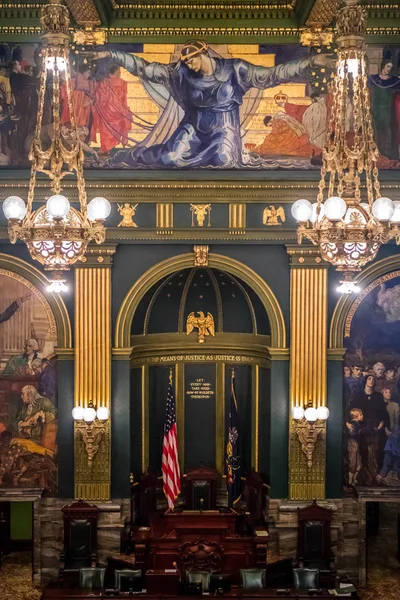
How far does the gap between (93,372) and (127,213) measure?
2.87 m

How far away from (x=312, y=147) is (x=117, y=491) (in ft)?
23.0

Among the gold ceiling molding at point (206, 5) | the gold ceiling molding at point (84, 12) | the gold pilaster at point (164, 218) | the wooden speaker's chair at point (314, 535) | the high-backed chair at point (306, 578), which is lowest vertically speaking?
the high-backed chair at point (306, 578)

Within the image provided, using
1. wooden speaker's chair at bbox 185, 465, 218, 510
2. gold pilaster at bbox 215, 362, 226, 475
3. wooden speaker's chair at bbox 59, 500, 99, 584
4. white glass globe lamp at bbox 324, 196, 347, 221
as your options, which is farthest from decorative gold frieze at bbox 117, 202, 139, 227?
white glass globe lamp at bbox 324, 196, 347, 221

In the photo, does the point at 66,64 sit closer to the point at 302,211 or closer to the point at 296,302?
the point at 302,211

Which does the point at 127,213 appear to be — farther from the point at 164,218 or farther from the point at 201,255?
the point at 201,255

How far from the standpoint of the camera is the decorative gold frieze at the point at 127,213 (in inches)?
563

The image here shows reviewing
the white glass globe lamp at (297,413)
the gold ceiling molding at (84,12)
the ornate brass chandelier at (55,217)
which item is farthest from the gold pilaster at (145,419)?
the ornate brass chandelier at (55,217)

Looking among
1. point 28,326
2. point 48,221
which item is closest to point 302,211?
point 48,221

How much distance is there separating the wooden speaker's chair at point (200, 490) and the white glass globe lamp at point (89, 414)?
251 centimetres

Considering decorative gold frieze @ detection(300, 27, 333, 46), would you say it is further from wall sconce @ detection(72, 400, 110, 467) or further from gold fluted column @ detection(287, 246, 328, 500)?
wall sconce @ detection(72, 400, 110, 467)

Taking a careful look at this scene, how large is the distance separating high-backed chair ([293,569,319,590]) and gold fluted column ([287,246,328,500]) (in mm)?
1660

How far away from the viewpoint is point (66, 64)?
936 cm

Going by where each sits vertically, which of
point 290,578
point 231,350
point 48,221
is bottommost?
point 290,578

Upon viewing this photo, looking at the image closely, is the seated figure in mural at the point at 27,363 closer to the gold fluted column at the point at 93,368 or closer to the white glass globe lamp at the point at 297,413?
the gold fluted column at the point at 93,368
